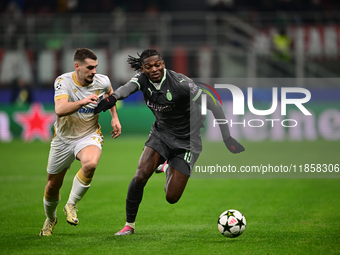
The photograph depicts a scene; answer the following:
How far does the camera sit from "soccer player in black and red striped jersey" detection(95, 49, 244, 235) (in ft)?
18.1

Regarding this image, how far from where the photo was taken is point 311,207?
7367mm

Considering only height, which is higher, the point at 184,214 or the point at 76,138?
the point at 76,138

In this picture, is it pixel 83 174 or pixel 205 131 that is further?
pixel 205 131

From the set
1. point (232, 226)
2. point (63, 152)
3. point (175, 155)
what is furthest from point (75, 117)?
point (232, 226)

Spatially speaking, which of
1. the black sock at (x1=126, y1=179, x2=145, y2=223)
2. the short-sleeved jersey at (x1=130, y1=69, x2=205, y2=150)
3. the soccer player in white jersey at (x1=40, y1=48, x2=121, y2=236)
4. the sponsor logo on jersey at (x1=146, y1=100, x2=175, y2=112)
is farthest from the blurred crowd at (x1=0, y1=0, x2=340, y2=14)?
the black sock at (x1=126, y1=179, x2=145, y2=223)

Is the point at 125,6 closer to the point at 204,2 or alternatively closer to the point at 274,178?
the point at 204,2

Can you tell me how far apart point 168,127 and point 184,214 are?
72.7 inches

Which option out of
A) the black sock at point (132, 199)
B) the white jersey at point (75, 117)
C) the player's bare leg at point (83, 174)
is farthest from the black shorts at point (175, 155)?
the white jersey at point (75, 117)

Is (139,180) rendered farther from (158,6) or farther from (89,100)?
(158,6)

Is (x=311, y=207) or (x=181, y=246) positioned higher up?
(x=311, y=207)

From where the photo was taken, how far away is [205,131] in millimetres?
12914

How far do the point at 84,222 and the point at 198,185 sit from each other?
386cm

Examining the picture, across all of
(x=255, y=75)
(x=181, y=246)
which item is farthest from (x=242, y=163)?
(x=255, y=75)

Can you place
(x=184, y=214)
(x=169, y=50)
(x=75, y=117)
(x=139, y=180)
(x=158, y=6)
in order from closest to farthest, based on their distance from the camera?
(x=139, y=180) < (x=75, y=117) < (x=184, y=214) < (x=169, y=50) < (x=158, y=6)
